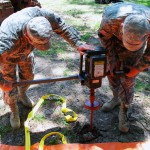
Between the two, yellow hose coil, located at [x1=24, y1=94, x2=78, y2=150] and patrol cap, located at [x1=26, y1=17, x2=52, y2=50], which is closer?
patrol cap, located at [x1=26, y1=17, x2=52, y2=50]

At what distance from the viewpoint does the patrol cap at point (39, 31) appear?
6.66 ft

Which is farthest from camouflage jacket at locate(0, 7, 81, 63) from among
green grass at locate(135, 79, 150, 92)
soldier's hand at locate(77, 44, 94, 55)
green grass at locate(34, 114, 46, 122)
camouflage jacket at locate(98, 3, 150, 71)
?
green grass at locate(135, 79, 150, 92)

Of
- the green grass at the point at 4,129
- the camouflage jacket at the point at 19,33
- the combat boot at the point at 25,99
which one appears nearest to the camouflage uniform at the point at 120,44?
the camouflage jacket at the point at 19,33

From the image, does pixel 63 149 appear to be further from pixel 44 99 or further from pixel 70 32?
pixel 70 32

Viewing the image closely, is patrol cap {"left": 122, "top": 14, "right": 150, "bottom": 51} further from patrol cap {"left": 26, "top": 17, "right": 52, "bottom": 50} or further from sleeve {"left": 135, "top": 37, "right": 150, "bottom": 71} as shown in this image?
patrol cap {"left": 26, "top": 17, "right": 52, "bottom": 50}

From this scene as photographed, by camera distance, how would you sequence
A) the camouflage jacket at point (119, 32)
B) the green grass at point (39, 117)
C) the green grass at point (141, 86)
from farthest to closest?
the green grass at point (141, 86), the green grass at point (39, 117), the camouflage jacket at point (119, 32)

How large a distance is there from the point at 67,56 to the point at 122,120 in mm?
2055

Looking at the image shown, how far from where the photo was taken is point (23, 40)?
230cm

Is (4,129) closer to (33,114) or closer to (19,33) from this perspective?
(33,114)

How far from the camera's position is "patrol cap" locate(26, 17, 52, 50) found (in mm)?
2029

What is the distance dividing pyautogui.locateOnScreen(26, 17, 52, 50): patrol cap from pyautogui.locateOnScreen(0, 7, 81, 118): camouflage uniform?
0.15 metres

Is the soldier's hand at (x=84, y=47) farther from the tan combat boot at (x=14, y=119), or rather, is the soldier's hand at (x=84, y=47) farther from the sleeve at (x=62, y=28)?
the tan combat boot at (x=14, y=119)

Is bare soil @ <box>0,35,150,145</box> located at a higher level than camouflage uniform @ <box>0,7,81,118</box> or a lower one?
lower

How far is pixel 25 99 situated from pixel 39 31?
4.14 feet
